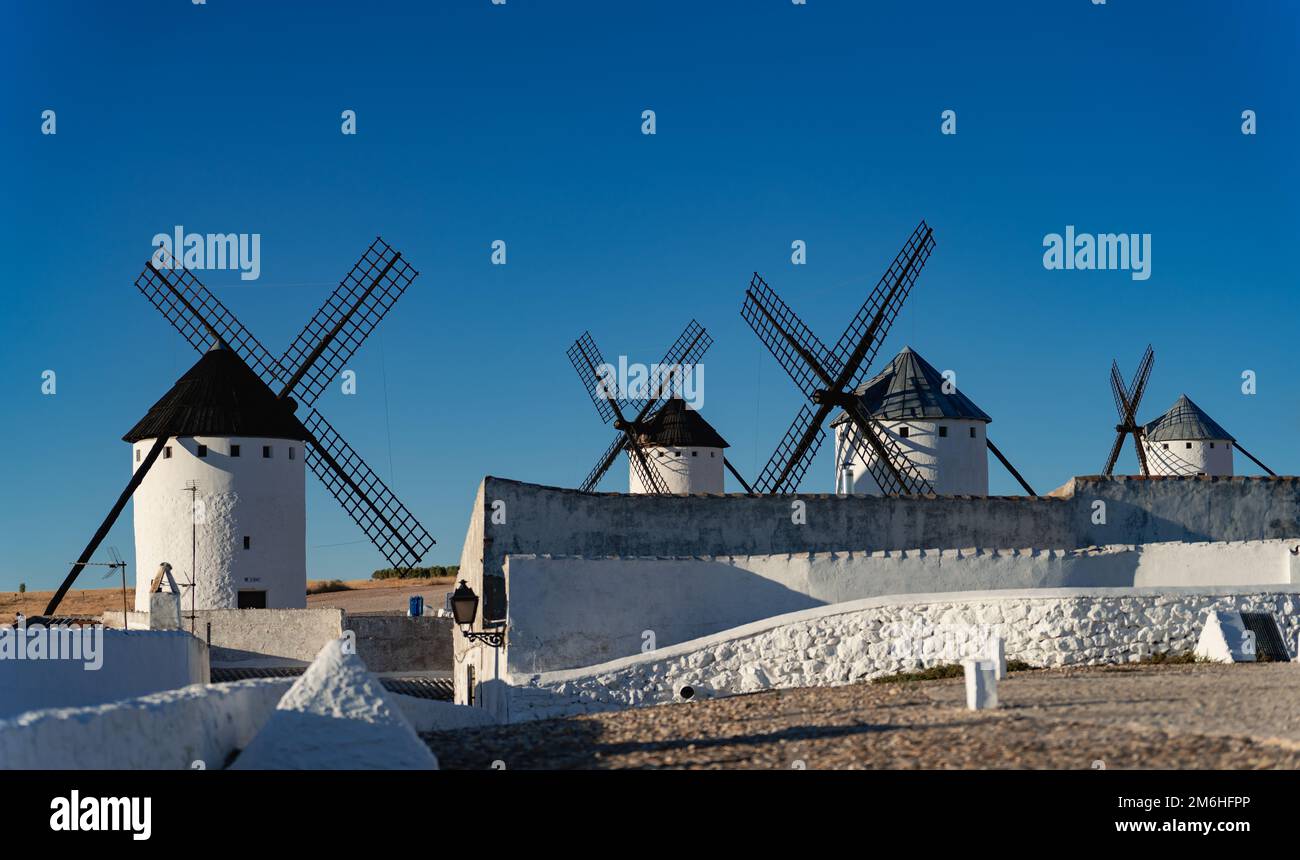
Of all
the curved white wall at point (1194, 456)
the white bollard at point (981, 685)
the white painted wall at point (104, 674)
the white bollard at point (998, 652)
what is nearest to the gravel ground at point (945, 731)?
the white bollard at point (981, 685)

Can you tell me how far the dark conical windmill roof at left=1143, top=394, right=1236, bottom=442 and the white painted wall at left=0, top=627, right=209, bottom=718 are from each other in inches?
1322

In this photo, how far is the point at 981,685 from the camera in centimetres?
1066

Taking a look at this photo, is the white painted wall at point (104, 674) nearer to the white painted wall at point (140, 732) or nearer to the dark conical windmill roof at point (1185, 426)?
the white painted wall at point (140, 732)

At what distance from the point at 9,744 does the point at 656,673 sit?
35.4 feet

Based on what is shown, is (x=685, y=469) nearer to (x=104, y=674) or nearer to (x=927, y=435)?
(x=927, y=435)

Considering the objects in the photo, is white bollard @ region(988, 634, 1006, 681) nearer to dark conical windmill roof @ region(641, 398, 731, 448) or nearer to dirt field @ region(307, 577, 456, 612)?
dark conical windmill roof @ region(641, 398, 731, 448)

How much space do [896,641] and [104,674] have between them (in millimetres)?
8536

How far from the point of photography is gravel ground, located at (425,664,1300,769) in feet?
27.6

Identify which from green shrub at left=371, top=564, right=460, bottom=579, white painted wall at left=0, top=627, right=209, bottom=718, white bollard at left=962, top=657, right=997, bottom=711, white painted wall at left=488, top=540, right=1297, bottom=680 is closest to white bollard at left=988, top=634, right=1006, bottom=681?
white bollard at left=962, top=657, right=997, bottom=711

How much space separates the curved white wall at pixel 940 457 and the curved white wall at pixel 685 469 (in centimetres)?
727

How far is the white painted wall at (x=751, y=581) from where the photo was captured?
18.0 metres
